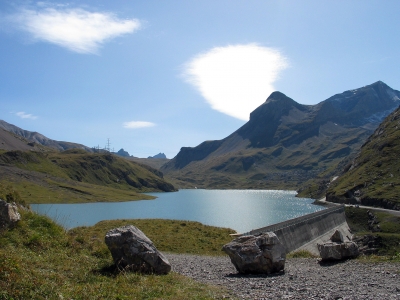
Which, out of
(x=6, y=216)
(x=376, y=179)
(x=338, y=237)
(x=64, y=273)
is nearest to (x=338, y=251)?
(x=338, y=237)

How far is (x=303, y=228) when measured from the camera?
59.2 metres

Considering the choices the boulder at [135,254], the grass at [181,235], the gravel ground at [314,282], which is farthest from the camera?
the grass at [181,235]

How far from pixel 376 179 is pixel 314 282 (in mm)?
158674

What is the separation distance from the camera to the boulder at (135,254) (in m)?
15.8

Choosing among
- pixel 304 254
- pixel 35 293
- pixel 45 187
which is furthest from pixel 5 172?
pixel 35 293

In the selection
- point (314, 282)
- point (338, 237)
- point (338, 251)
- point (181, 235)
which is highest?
point (338, 237)

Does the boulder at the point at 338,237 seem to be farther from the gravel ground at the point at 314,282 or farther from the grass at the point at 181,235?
the grass at the point at 181,235

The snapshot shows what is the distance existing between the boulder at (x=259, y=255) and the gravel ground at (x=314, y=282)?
2.09 feet

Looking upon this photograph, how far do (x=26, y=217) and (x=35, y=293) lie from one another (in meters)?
8.67

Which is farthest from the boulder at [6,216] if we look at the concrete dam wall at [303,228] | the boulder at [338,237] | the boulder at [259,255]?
the concrete dam wall at [303,228]

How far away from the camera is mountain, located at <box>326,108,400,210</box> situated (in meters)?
132

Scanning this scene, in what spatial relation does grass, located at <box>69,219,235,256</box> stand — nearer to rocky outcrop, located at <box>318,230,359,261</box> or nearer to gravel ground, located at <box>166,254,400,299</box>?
rocky outcrop, located at <box>318,230,359,261</box>

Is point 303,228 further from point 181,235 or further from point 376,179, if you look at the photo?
point 376,179

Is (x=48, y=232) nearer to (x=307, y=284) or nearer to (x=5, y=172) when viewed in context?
(x=307, y=284)
